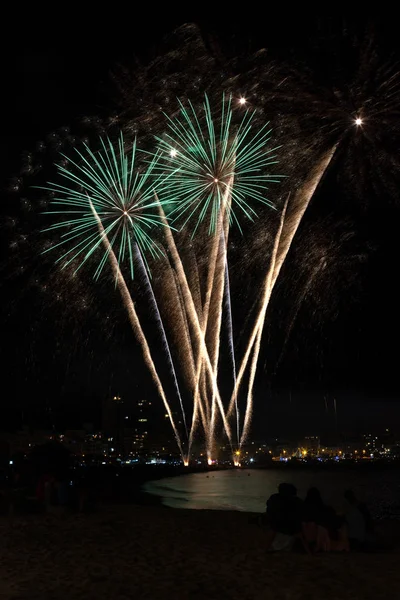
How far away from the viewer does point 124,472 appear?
5181 centimetres

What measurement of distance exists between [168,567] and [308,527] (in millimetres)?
2025

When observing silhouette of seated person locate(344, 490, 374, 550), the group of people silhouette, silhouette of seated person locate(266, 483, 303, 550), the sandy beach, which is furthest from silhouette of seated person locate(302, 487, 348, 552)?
silhouette of seated person locate(344, 490, 374, 550)

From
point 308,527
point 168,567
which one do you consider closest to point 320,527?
point 308,527

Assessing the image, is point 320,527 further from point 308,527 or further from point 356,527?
point 356,527

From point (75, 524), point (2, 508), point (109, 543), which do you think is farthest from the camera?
point (2, 508)

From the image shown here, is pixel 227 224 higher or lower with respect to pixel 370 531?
higher

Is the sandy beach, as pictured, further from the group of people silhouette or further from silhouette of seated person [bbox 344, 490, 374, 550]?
silhouette of seated person [bbox 344, 490, 374, 550]

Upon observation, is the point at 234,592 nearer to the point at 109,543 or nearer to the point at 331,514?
the point at 331,514

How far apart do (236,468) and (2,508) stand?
8446 centimetres

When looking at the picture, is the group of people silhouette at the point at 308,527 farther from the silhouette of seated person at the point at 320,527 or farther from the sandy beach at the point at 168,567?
the sandy beach at the point at 168,567

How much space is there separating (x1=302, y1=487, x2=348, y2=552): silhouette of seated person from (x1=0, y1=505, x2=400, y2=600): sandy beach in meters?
0.39

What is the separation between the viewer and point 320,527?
31.1 ft

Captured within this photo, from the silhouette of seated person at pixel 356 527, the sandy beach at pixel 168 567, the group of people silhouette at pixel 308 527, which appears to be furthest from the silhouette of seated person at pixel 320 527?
the silhouette of seated person at pixel 356 527

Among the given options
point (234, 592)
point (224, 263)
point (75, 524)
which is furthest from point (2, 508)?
point (224, 263)
